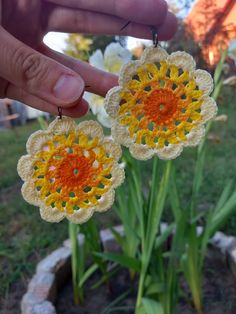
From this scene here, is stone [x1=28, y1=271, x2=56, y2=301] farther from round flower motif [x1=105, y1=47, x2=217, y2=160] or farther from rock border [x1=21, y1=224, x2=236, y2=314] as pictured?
round flower motif [x1=105, y1=47, x2=217, y2=160]

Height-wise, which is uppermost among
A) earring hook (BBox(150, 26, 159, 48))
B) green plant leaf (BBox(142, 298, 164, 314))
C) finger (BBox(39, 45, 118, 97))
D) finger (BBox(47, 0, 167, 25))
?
finger (BBox(47, 0, 167, 25))

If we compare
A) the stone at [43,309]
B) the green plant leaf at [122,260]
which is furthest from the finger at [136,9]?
the stone at [43,309]

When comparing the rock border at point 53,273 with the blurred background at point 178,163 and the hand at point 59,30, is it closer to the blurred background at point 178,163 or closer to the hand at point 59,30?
the blurred background at point 178,163

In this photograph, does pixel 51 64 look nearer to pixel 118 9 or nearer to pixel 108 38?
pixel 118 9

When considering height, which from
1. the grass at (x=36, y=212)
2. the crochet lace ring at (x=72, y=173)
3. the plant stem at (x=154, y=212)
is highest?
the crochet lace ring at (x=72, y=173)

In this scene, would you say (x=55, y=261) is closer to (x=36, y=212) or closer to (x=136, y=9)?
(x=36, y=212)

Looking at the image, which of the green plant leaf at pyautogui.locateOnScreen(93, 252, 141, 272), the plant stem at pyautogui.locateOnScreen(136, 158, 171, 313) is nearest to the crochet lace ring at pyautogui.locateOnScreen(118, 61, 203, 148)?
the plant stem at pyautogui.locateOnScreen(136, 158, 171, 313)
